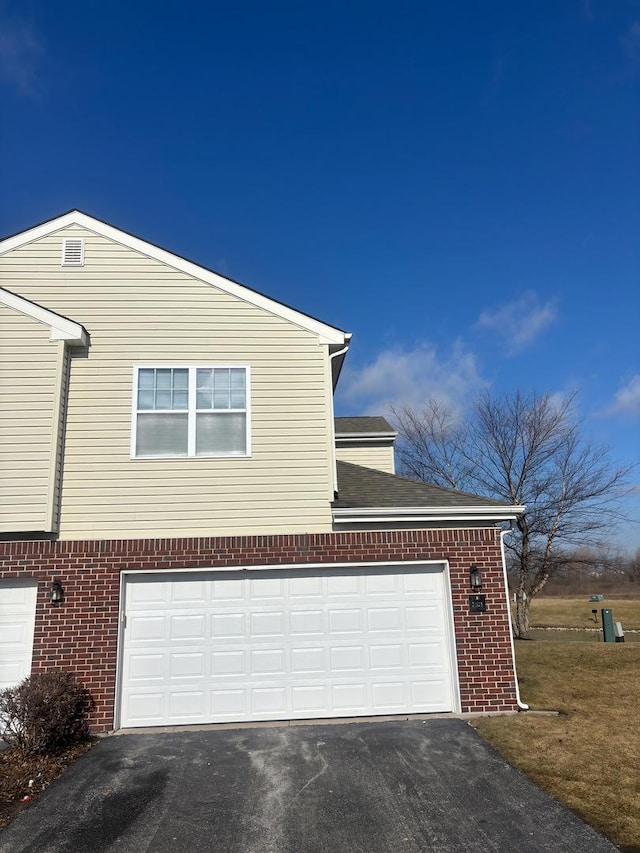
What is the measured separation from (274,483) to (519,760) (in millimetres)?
4870

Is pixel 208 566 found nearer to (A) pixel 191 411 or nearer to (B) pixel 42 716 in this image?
(A) pixel 191 411

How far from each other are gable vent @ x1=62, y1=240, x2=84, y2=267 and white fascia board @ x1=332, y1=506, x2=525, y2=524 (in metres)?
6.02

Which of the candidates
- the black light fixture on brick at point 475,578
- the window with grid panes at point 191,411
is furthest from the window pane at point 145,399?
the black light fixture on brick at point 475,578

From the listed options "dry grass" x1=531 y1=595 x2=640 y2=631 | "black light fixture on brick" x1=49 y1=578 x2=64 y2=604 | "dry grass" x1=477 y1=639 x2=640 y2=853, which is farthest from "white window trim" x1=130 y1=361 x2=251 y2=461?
"dry grass" x1=531 y1=595 x2=640 y2=631

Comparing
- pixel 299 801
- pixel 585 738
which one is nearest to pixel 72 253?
pixel 299 801

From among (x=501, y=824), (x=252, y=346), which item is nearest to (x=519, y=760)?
(x=501, y=824)

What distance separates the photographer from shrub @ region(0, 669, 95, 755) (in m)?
7.05

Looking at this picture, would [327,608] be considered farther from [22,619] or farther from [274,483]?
[22,619]

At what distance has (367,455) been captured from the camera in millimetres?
13711

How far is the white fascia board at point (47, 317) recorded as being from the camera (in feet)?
29.3

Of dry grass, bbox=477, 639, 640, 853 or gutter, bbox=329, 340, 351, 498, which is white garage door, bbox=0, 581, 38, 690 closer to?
gutter, bbox=329, 340, 351, 498

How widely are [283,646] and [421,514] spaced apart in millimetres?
2893

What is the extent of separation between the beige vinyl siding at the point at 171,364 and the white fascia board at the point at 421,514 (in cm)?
38

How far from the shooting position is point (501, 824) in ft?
16.6
